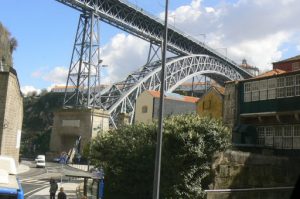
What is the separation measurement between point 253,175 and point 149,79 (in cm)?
5864

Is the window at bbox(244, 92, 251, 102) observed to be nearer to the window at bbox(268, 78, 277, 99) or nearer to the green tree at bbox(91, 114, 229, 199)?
the window at bbox(268, 78, 277, 99)

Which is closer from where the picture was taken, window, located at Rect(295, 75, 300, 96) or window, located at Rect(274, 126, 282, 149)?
window, located at Rect(295, 75, 300, 96)

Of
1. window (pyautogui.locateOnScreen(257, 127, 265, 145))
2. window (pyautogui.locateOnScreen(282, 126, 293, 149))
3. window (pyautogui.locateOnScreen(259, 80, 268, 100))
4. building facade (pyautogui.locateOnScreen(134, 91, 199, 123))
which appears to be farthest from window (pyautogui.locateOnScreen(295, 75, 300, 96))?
building facade (pyautogui.locateOnScreen(134, 91, 199, 123))

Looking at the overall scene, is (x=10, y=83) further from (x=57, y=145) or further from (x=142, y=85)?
(x=142, y=85)

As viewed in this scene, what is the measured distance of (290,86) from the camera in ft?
113

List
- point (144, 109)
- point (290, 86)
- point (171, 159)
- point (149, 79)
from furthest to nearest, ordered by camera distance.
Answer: point (149, 79) → point (144, 109) → point (290, 86) → point (171, 159)

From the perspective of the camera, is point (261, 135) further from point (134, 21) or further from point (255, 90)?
point (134, 21)

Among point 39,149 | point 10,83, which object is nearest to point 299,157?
point 10,83

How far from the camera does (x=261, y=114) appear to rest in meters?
36.2

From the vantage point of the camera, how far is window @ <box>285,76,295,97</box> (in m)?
34.3

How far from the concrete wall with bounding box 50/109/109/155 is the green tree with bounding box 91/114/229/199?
43.0 meters

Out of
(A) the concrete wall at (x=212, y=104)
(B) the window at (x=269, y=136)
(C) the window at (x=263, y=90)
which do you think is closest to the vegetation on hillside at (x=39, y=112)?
(A) the concrete wall at (x=212, y=104)

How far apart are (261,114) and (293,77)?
3.65m

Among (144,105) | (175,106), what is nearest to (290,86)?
(175,106)
